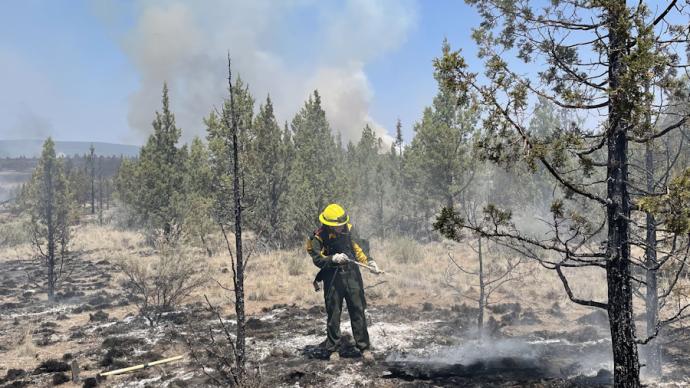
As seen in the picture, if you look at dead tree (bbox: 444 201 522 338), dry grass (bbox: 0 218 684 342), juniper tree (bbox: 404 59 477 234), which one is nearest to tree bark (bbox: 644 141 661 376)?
dead tree (bbox: 444 201 522 338)

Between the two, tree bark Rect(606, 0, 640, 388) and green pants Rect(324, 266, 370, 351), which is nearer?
tree bark Rect(606, 0, 640, 388)

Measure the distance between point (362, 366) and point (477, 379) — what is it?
1.83 meters

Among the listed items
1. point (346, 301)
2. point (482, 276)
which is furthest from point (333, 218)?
point (482, 276)

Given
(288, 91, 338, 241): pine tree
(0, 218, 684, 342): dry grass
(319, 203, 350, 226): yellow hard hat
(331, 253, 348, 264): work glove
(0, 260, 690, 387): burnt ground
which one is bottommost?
(0, 260, 690, 387): burnt ground

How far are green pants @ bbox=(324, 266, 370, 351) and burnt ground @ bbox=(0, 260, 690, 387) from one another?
0.87 feet

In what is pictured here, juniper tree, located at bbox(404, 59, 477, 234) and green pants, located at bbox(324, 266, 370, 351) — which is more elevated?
juniper tree, located at bbox(404, 59, 477, 234)

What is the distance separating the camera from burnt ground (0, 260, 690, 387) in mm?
6805

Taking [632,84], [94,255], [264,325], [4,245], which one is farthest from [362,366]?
[4,245]

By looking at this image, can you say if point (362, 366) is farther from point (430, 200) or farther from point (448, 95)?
point (430, 200)

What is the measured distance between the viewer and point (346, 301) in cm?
797

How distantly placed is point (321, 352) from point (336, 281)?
1335mm

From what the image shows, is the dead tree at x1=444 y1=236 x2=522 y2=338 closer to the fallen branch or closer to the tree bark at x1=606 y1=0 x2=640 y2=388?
the tree bark at x1=606 y1=0 x2=640 y2=388

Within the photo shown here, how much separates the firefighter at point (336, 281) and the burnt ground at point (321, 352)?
0.85ft

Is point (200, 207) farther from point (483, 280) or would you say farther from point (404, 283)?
point (483, 280)
